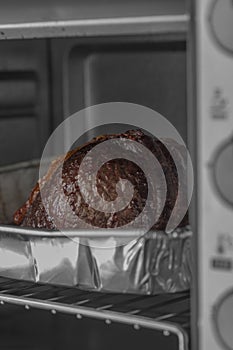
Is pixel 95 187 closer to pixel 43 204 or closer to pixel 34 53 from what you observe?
pixel 43 204

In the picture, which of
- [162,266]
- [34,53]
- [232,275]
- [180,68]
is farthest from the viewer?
[34,53]

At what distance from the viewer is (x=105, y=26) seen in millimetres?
878

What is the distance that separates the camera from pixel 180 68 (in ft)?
4.49

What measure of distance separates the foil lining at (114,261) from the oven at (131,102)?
0.03 metres

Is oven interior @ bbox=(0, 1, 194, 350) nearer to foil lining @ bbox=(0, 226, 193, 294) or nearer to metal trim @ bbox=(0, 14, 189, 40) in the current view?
foil lining @ bbox=(0, 226, 193, 294)

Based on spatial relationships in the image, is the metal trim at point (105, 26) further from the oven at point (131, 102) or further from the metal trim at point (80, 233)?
the metal trim at point (80, 233)

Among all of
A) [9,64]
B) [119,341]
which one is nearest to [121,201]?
[119,341]

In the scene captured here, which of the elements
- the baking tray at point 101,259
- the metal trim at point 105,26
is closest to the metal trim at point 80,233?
the baking tray at point 101,259

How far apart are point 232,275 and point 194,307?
2.4 inches

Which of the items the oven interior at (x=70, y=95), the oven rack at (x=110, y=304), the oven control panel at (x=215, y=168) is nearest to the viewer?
the oven control panel at (x=215, y=168)

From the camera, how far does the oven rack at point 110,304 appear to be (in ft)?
2.91

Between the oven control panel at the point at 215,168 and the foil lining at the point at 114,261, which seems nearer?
the oven control panel at the point at 215,168

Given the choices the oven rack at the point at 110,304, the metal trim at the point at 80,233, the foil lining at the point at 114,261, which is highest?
the metal trim at the point at 80,233

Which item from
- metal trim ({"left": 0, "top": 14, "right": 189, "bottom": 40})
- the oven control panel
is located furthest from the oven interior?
metal trim ({"left": 0, "top": 14, "right": 189, "bottom": 40})
